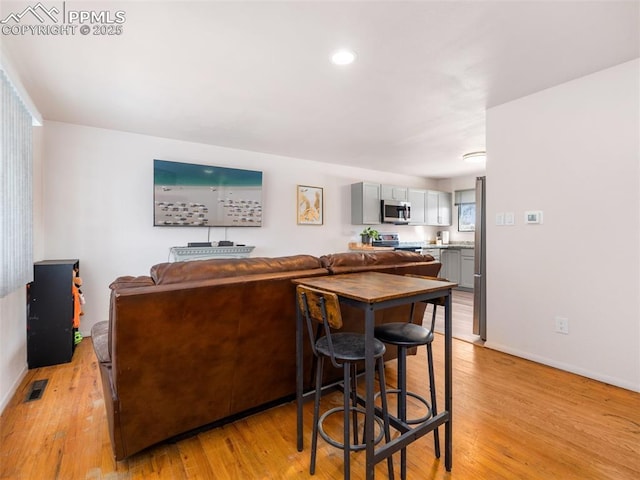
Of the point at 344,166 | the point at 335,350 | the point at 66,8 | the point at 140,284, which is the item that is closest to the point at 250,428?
the point at 335,350

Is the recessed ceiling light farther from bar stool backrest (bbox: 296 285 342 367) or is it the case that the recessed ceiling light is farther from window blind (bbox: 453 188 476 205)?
window blind (bbox: 453 188 476 205)

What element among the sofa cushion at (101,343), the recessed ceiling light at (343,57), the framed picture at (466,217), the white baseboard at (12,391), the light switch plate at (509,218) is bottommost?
the white baseboard at (12,391)

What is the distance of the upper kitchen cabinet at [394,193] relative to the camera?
19.5 feet

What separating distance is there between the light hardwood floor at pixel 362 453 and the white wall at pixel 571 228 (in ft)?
1.26

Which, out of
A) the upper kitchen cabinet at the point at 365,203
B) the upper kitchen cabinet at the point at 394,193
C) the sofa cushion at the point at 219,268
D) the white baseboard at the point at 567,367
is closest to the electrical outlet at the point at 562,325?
the white baseboard at the point at 567,367

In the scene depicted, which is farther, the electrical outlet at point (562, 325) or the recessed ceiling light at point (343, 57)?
the electrical outlet at point (562, 325)

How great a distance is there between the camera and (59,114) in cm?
318

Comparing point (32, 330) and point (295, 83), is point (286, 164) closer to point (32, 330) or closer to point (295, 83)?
point (295, 83)

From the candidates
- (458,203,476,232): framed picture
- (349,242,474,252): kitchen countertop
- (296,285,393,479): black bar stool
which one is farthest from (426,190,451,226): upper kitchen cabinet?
(296,285,393,479): black bar stool

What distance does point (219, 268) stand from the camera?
66.4 inches

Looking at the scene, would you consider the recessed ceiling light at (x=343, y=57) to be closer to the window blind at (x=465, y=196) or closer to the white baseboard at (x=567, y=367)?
the white baseboard at (x=567, y=367)

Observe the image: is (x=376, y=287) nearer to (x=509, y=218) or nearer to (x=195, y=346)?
(x=195, y=346)

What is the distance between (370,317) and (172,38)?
6.87 ft

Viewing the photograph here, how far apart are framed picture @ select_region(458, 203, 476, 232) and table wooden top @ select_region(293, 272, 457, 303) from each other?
5.81 meters
